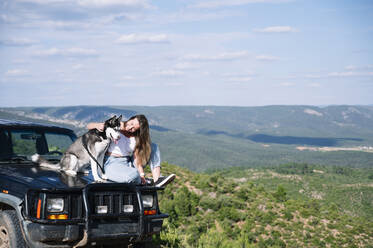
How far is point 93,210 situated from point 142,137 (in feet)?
4.86

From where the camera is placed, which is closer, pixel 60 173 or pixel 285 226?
pixel 60 173

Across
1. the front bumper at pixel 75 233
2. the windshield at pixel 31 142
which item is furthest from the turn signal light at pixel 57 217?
the windshield at pixel 31 142

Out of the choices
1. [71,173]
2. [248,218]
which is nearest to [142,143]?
[71,173]

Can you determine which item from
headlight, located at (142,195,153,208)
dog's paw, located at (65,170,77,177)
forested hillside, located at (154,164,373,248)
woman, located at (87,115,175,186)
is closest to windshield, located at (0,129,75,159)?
dog's paw, located at (65,170,77,177)

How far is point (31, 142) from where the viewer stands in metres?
6.68

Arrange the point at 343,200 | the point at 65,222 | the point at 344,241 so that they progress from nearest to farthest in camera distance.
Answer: the point at 65,222
the point at 344,241
the point at 343,200

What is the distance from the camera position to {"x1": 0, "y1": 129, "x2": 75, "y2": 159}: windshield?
6.31 metres

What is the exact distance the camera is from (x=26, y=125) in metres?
6.66

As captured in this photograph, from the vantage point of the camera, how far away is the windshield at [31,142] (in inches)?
248

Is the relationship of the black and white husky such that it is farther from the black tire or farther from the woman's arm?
the black tire

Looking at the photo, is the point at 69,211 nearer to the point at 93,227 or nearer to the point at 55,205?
the point at 55,205

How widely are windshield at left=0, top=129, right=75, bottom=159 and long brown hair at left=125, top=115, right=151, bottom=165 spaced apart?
1.41m

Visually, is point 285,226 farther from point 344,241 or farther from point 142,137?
point 142,137

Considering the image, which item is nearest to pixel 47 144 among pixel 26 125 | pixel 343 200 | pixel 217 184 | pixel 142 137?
pixel 26 125
